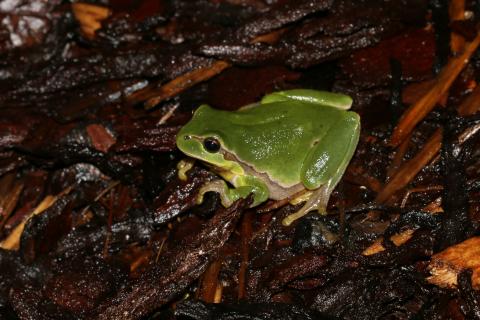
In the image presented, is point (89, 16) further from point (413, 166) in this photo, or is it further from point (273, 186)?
point (413, 166)

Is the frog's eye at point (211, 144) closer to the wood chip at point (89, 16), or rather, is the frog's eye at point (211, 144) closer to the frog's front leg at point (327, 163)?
the frog's front leg at point (327, 163)

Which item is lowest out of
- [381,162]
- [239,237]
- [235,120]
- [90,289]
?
[90,289]

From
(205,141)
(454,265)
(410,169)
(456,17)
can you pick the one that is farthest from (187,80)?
(454,265)

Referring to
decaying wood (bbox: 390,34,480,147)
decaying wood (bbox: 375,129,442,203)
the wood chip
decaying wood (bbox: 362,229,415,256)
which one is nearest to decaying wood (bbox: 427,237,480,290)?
decaying wood (bbox: 362,229,415,256)

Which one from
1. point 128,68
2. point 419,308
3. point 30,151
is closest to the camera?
point 419,308

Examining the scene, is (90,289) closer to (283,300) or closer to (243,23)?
(283,300)

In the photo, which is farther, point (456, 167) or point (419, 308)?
point (456, 167)

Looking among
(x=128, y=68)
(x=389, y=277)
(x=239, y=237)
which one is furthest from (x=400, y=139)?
(x=128, y=68)

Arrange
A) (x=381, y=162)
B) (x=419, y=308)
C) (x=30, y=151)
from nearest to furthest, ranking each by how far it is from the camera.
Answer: (x=419, y=308)
(x=381, y=162)
(x=30, y=151)
